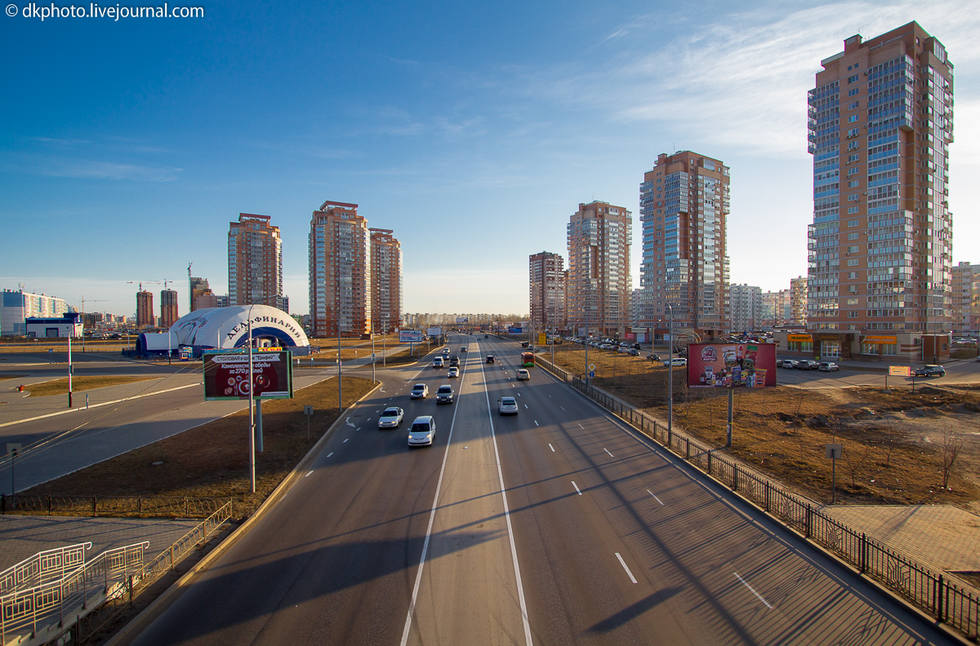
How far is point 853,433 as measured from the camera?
28781 millimetres

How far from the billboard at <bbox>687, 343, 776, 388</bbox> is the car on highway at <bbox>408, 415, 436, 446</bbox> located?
1653cm

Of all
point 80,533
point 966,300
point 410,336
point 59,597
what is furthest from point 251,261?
point 966,300

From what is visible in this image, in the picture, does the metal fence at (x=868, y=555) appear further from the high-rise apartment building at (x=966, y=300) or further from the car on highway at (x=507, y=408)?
the high-rise apartment building at (x=966, y=300)

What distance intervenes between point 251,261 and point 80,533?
6683 inches

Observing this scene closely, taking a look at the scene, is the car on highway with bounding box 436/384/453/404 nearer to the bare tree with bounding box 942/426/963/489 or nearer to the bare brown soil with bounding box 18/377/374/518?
the bare brown soil with bounding box 18/377/374/518

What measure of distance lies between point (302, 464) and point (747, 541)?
738 inches

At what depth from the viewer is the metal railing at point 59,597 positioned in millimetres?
8898

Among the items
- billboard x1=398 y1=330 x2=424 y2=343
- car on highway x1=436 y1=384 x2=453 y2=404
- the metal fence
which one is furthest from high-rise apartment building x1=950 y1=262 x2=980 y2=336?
the metal fence

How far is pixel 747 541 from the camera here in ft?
44.3

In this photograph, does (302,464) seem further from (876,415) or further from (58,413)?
(876,415)

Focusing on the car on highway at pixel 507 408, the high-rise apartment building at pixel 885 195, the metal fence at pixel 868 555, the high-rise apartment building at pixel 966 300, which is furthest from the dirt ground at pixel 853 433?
the high-rise apartment building at pixel 966 300

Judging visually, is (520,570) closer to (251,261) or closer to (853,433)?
(853,433)

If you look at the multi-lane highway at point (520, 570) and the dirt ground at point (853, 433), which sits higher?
the multi-lane highway at point (520, 570)

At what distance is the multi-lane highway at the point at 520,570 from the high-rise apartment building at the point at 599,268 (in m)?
152
